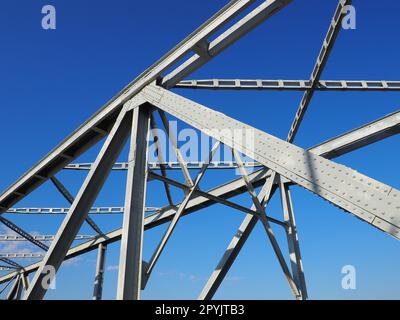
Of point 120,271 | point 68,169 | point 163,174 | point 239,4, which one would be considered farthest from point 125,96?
point 68,169

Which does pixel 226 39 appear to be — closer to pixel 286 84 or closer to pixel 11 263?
pixel 286 84

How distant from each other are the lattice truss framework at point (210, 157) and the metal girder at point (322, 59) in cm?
3

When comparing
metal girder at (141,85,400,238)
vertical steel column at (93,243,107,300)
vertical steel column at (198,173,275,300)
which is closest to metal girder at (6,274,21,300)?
vertical steel column at (93,243,107,300)

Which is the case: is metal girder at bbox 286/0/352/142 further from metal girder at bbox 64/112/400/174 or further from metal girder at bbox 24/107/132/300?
metal girder at bbox 24/107/132/300

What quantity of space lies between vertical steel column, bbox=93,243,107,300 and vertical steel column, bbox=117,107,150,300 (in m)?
13.8

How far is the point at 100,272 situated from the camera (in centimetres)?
1984

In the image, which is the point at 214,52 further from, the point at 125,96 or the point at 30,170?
the point at 30,170

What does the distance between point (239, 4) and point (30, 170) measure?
36.2 ft

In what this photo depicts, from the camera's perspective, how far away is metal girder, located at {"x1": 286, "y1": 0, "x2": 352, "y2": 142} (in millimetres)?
8414

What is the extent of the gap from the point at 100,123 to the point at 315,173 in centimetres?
788

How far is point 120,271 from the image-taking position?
7.12 meters

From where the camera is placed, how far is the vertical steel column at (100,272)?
19344 mm

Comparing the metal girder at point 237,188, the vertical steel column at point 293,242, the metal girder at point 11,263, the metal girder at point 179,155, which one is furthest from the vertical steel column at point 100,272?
the metal girder at point 179,155

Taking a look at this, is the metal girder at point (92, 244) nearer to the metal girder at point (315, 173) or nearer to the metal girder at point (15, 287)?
the metal girder at point (15, 287)
